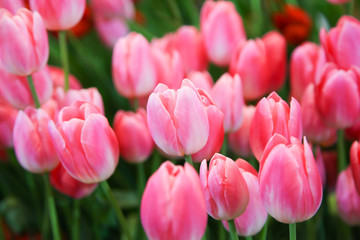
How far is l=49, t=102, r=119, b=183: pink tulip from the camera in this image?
349 millimetres

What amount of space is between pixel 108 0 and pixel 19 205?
0.99ft

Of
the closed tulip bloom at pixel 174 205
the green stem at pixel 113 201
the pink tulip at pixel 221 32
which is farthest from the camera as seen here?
the pink tulip at pixel 221 32

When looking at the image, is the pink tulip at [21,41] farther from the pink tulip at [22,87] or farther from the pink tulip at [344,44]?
the pink tulip at [344,44]

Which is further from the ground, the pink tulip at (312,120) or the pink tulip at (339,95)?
the pink tulip at (339,95)

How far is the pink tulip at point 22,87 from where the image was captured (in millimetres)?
443

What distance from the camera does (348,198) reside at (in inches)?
16.8

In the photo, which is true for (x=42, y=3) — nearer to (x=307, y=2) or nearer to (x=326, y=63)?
(x=326, y=63)

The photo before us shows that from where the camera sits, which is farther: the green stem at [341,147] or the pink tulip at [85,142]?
the green stem at [341,147]

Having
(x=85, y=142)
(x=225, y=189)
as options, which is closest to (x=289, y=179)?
(x=225, y=189)

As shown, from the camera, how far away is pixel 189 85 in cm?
33

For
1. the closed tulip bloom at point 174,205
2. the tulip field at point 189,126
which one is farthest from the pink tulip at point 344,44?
the closed tulip bloom at point 174,205

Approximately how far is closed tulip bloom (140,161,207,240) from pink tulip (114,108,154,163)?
0.18 metres

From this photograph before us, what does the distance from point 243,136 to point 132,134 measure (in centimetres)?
10

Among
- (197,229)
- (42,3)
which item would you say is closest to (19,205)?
(42,3)
